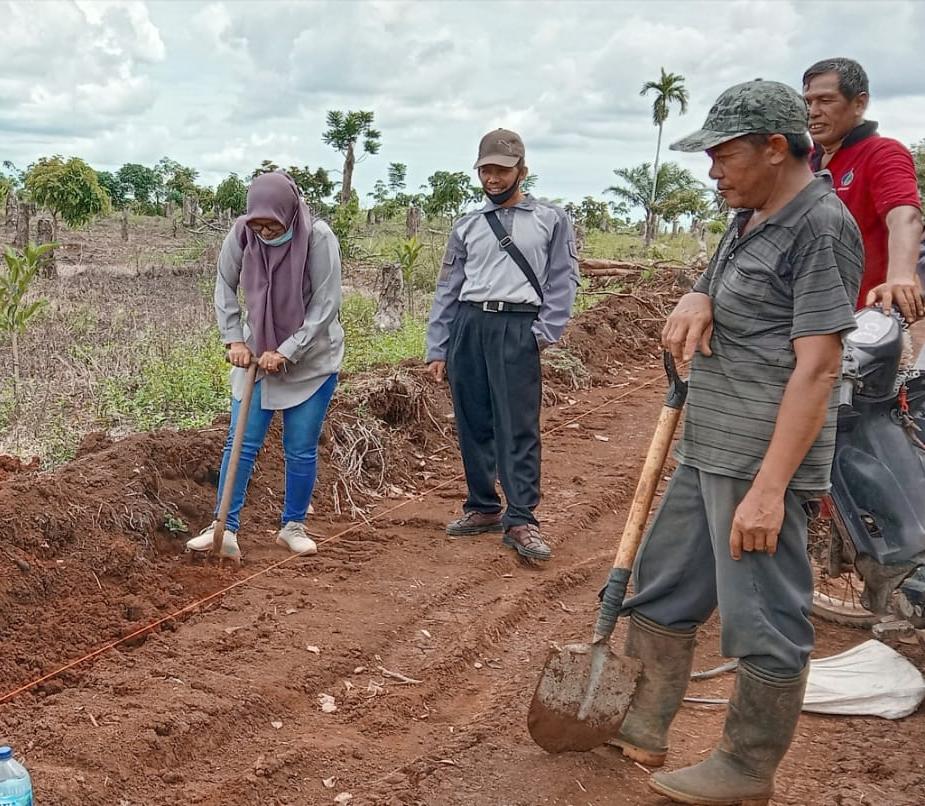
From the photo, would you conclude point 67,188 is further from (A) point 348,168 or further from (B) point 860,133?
(B) point 860,133

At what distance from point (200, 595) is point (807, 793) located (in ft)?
8.56

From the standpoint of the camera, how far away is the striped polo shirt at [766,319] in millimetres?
2344

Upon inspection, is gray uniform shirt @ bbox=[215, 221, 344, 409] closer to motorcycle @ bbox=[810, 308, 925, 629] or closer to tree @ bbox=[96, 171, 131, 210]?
motorcycle @ bbox=[810, 308, 925, 629]

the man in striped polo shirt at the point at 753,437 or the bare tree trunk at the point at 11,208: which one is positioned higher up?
the bare tree trunk at the point at 11,208

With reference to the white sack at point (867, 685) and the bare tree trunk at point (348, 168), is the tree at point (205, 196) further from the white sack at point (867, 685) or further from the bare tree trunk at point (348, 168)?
the white sack at point (867, 685)

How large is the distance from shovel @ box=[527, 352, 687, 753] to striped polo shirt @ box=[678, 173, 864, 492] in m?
0.12

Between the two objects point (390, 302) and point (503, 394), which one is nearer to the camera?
point (503, 394)

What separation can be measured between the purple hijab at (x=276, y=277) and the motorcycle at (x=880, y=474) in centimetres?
242

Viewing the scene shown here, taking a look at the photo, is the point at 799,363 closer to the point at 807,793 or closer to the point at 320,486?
the point at 807,793

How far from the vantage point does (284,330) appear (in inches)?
180

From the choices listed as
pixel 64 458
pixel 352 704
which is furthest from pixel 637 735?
pixel 64 458

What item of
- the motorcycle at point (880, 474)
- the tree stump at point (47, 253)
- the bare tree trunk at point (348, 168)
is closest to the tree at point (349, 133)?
the bare tree trunk at point (348, 168)

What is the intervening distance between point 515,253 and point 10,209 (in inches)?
1172

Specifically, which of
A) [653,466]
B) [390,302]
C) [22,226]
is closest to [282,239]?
[653,466]
